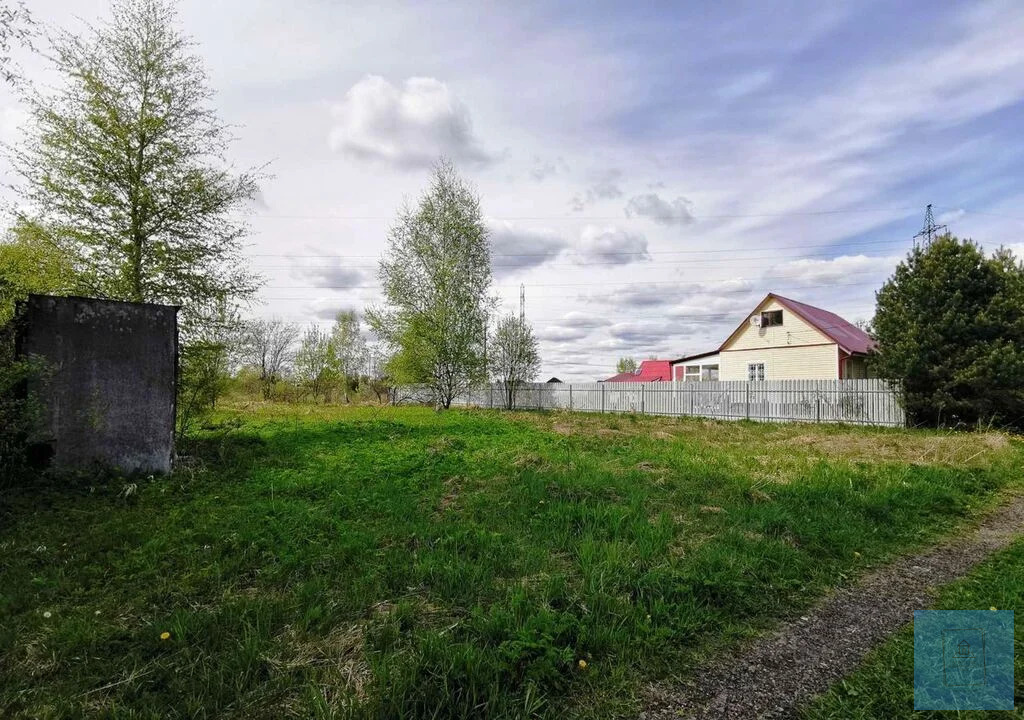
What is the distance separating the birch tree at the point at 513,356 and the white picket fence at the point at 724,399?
0.76 m

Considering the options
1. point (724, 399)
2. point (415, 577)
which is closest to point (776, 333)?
point (724, 399)

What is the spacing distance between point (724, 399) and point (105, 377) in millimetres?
21914

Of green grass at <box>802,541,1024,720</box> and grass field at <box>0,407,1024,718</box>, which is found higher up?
grass field at <box>0,407,1024,718</box>

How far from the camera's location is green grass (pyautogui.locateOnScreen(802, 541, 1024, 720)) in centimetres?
223

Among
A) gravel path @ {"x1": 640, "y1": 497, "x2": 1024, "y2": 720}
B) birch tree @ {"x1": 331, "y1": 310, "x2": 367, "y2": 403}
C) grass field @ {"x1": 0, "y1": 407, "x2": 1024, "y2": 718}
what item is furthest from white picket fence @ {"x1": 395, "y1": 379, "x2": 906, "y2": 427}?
gravel path @ {"x1": 640, "y1": 497, "x2": 1024, "y2": 720}

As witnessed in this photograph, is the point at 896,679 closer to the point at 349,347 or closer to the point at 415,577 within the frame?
the point at 415,577

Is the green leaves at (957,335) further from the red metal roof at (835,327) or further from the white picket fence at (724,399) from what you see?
the red metal roof at (835,327)

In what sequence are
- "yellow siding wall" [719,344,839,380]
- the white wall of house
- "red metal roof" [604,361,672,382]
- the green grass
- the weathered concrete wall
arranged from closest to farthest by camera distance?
1. the green grass
2. the weathered concrete wall
3. "yellow siding wall" [719,344,839,380]
4. the white wall of house
5. "red metal roof" [604,361,672,382]

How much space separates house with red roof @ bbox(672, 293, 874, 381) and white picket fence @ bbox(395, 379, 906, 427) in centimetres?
483

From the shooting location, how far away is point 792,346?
80.6 ft

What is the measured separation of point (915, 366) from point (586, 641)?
17.1 m

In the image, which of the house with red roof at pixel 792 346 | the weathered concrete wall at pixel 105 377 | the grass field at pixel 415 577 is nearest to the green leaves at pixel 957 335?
the house with red roof at pixel 792 346

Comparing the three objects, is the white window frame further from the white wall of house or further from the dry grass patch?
the dry grass patch

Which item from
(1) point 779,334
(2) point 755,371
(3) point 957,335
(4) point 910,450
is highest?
(1) point 779,334
